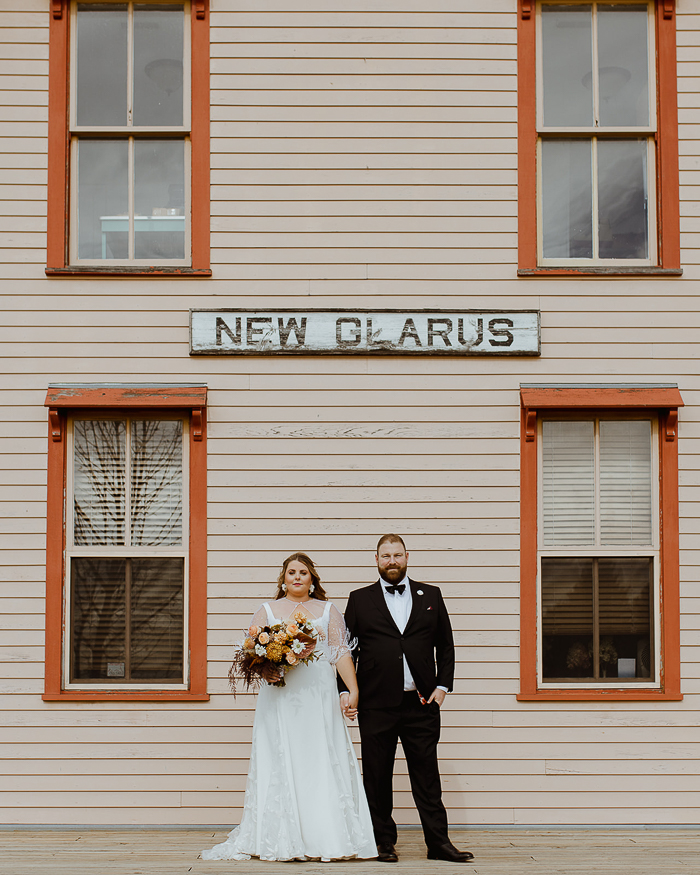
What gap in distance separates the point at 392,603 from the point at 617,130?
413 centimetres

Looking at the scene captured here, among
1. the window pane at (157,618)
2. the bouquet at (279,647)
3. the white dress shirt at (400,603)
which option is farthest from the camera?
the window pane at (157,618)

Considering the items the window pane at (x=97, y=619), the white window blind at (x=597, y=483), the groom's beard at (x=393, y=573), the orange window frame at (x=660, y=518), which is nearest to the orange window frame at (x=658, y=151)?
the orange window frame at (x=660, y=518)

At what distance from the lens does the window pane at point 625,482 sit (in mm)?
7625

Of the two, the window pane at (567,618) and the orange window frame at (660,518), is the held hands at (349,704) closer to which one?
the orange window frame at (660,518)

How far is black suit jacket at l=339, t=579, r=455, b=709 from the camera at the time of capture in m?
6.52

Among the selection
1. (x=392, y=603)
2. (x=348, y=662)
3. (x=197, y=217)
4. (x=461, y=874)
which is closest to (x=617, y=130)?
(x=197, y=217)

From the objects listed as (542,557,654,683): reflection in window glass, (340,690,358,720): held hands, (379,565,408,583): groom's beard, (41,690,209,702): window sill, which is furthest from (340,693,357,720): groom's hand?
(542,557,654,683): reflection in window glass

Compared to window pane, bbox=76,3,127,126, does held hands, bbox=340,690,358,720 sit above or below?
below

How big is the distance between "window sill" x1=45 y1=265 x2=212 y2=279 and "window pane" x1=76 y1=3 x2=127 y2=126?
1212mm

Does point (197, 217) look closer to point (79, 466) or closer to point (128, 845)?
point (79, 466)

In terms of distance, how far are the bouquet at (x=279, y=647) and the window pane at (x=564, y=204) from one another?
357 cm

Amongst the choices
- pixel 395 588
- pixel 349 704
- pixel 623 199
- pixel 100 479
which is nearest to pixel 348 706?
pixel 349 704

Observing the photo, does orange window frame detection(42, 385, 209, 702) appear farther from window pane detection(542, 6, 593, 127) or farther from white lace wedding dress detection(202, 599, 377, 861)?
window pane detection(542, 6, 593, 127)

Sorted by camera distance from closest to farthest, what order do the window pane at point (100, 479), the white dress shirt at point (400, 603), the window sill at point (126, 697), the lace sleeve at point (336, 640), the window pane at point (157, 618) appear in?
the lace sleeve at point (336, 640), the white dress shirt at point (400, 603), the window sill at point (126, 697), the window pane at point (157, 618), the window pane at point (100, 479)
